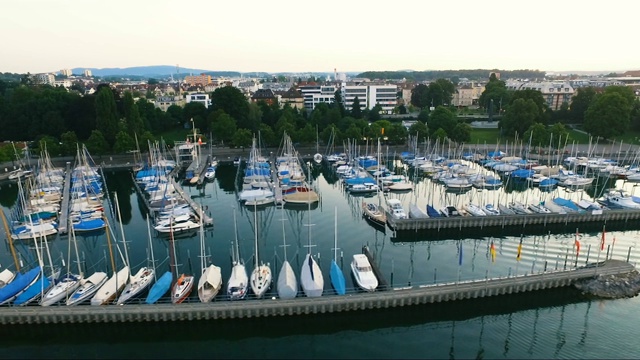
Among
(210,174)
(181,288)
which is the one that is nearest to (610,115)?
(210,174)

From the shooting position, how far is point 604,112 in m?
70.8

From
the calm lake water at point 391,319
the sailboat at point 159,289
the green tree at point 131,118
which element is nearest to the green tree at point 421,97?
the green tree at point 131,118

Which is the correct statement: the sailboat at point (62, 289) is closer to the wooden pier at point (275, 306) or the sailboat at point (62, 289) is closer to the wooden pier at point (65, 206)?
→ the wooden pier at point (275, 306)

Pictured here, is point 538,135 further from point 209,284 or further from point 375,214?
point 209,284

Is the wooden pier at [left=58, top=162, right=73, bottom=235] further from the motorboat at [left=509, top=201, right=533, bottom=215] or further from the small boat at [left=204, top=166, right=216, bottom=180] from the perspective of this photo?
the motorboat at [left=509, top=201, right=533, bottom=215]

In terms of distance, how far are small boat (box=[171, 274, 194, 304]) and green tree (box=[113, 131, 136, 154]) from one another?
43234 millimetres

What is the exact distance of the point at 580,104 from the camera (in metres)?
87.1

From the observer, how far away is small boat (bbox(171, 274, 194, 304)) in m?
25.5

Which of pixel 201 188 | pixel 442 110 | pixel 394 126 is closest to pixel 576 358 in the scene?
pixel 201 188

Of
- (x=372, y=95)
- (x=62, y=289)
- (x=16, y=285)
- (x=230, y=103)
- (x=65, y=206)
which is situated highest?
(x=230, y=103)

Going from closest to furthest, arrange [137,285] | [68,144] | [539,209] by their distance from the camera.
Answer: [137,285]
[539,209]
[68,144]

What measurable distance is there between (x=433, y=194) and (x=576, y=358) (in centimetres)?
2832

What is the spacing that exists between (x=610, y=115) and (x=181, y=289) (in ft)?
241

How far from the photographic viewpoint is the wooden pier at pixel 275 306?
80.6 ft
